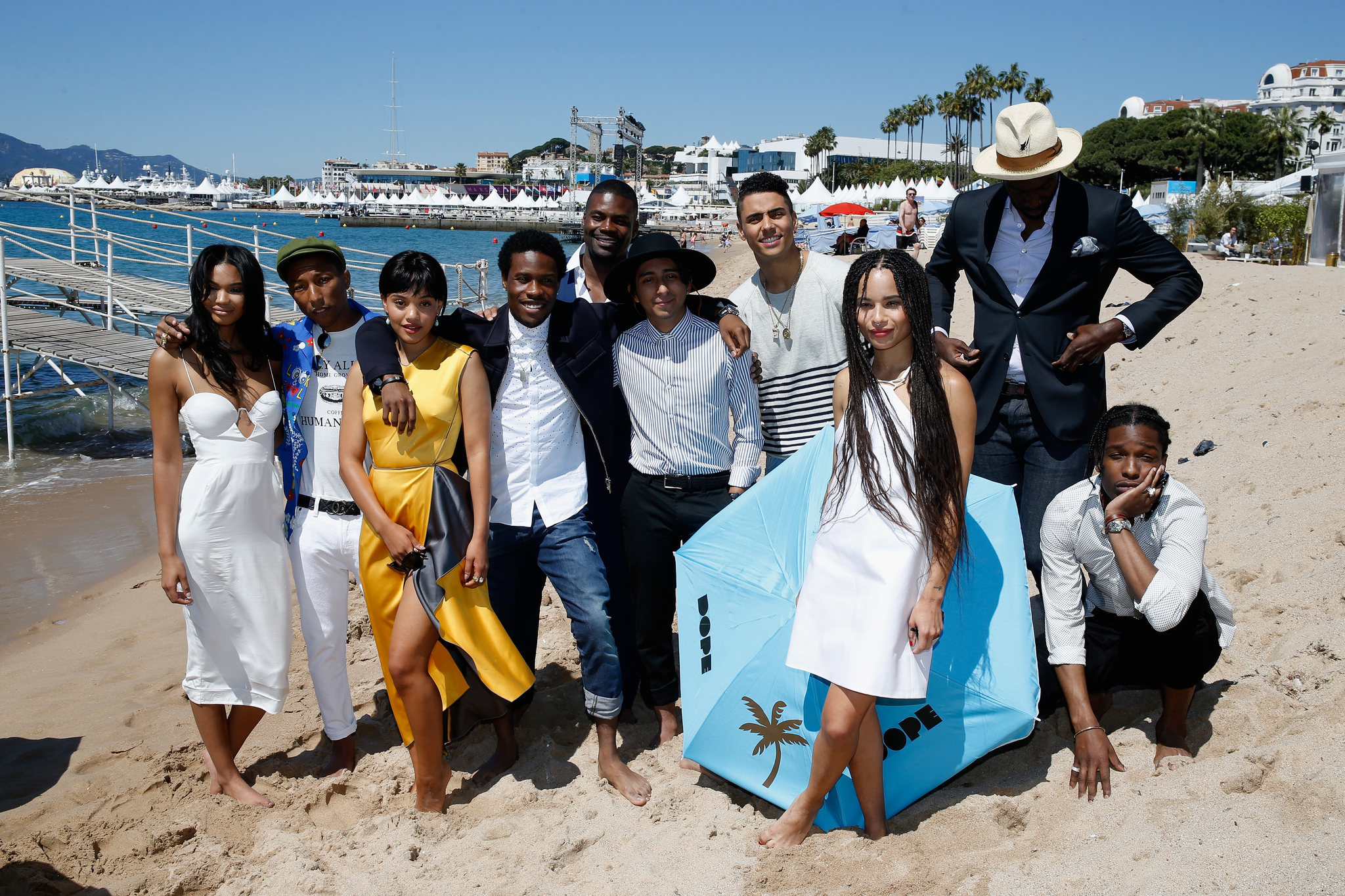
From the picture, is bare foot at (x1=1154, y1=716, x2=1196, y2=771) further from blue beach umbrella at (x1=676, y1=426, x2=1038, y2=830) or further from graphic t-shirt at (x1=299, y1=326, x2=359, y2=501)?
graphic t-shirt at (x1=299, y1=326, x2=359, y2=501)

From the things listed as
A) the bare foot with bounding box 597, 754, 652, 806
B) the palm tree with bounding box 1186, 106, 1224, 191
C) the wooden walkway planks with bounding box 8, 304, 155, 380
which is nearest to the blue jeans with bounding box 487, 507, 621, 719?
the bare foot with bounding box 597, 754, 652, 806

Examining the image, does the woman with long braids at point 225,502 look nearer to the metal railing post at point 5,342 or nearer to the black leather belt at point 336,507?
the black leather belt at point 336,507

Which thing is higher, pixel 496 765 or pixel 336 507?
pixel 336 507

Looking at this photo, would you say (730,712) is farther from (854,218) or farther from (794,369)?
(854,218)

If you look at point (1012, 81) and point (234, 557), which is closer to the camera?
point (234, 557)

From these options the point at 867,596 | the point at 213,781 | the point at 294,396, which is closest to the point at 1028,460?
the point at 867,596

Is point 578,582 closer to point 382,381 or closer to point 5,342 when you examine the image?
point 382,381

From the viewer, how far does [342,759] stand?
11.5 ft

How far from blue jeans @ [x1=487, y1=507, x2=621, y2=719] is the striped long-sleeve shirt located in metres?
0.41

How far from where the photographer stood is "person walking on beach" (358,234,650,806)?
10.6 ft

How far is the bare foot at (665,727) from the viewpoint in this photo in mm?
3604

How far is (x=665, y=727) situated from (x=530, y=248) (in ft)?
6.46

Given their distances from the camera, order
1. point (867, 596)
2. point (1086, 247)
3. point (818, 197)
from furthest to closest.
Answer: point (818, 197), point (1086, 247), point (867, 596)

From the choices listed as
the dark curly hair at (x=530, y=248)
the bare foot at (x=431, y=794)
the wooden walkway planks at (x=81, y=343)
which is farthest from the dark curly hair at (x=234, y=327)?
the wooden walkway planks at (x=81, y=343)
